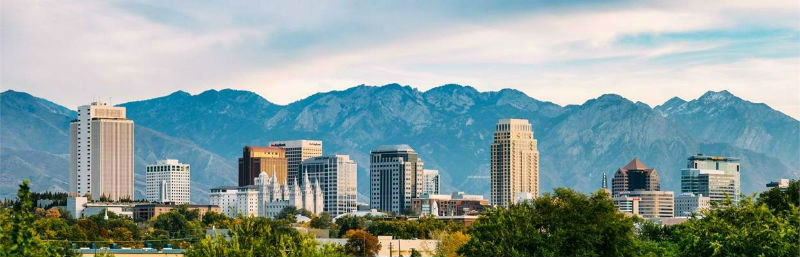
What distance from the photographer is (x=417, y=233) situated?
195000 mm

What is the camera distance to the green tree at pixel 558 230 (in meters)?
76.3

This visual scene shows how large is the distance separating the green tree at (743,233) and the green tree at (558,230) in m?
3.81

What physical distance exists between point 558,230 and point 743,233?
10.4m

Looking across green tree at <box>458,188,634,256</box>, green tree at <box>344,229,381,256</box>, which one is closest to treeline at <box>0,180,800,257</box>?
green tree at <box>458,188,634,256</box>

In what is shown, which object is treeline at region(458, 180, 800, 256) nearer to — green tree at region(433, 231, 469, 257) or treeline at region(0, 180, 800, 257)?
treeline at region(0, 180, 800, 257)

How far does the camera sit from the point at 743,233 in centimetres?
7150

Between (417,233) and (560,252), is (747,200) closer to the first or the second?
(560,252)

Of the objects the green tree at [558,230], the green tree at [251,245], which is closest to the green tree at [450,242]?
the green tree at [558,230]

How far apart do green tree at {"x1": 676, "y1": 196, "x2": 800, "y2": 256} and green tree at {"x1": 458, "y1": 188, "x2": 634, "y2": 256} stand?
3813 mm

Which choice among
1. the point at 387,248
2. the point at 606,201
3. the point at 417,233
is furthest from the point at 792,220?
the point at 417,233

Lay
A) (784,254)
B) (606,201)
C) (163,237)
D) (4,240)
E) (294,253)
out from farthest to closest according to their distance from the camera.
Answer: (163,237), (606,201), (784,254), (294,253), (4,240)

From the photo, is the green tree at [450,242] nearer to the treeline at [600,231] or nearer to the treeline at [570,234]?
the treeline at [570,234]

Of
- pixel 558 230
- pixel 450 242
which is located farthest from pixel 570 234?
pixel 450 242

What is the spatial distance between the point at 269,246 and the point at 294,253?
2061 mm
